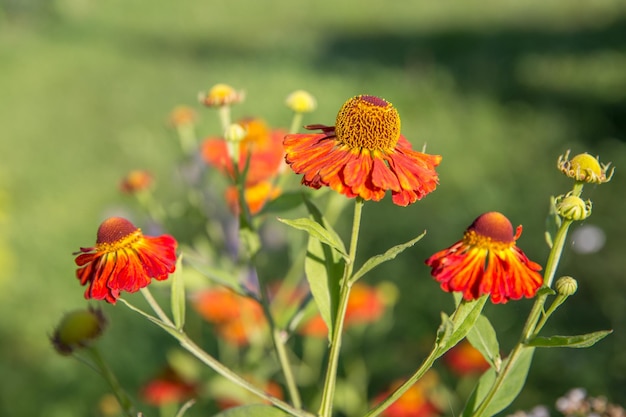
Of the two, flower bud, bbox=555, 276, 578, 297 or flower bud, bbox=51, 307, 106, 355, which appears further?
flower bud, bbox=51, 307, 106, 355

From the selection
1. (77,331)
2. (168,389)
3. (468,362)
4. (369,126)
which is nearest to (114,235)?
(77,331)

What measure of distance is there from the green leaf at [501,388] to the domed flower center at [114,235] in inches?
13.5

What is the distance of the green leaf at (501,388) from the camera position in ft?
2.11

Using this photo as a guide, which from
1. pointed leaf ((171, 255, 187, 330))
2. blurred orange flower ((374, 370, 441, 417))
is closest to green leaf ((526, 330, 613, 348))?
pointed leaf ((171, 255, 187, 330))

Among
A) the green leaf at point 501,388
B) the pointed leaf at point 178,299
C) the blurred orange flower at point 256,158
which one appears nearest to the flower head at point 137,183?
the blurred orange flower at point 256,158

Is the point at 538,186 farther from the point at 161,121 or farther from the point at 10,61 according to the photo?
the point at 10,61

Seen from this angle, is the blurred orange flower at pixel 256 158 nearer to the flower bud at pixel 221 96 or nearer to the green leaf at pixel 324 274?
the flower bud at pixel 221 96

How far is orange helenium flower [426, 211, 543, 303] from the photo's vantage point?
547 millimetres

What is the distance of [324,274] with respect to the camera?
0.69 m

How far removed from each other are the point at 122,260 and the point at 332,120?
3297mm

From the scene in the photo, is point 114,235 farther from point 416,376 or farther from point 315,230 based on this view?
point 416,376

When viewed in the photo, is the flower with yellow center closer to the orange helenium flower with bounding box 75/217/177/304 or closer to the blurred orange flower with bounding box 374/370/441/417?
the orange helenium flower with bounding box 75/217/177/304

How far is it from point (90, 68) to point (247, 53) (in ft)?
4.18

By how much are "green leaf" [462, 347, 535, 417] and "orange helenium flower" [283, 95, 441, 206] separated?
189 mm
